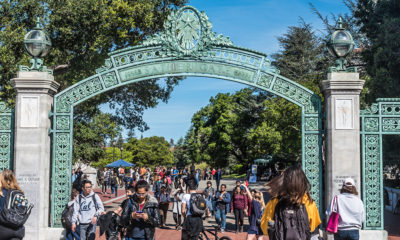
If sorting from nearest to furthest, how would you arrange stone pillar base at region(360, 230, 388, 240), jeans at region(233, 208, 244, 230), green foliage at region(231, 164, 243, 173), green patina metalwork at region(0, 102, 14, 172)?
stone pillar base at region(360, 230, 388, 240) < green patina metalwork at region(0, 102, 14, 172) < jeans at region(233, 208, 244, 230) < green foliage at region(231, 164, 243, 173)

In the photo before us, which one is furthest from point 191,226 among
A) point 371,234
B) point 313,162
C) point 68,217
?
point 371,234

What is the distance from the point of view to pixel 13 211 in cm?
596

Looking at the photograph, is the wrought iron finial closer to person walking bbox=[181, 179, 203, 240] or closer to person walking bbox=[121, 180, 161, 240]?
person walking bbox=[181, 179, 203, 240]

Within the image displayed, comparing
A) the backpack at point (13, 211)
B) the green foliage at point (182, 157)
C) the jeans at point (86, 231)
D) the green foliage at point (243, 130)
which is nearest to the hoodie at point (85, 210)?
the jeans at point (86, 231)

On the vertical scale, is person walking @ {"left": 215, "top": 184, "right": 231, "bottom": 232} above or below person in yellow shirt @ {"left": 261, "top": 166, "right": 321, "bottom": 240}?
below

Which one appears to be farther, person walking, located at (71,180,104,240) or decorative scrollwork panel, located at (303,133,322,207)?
decorative scrollwork panel, located at (303,133,322,207)

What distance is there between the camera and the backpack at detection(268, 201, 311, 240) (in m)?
4.43

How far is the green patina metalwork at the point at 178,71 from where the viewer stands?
10.2m

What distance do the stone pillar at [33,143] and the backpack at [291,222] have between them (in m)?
6.80

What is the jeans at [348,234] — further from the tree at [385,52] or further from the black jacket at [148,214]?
the tree at [385,52]

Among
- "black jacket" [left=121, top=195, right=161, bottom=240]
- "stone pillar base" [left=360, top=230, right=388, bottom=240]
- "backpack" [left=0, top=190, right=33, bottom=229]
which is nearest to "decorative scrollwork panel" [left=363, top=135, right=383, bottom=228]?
"stone pillar base" [left=360, top=230, right=388, bottom=240]

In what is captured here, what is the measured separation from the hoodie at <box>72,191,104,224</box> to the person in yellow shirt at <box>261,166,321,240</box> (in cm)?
453

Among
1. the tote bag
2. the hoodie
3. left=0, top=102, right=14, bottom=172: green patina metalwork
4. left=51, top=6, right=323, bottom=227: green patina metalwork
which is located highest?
left=51, top=6, right=323, bottom=227: green patina metalwork

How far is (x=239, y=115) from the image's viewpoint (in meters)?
48.1
